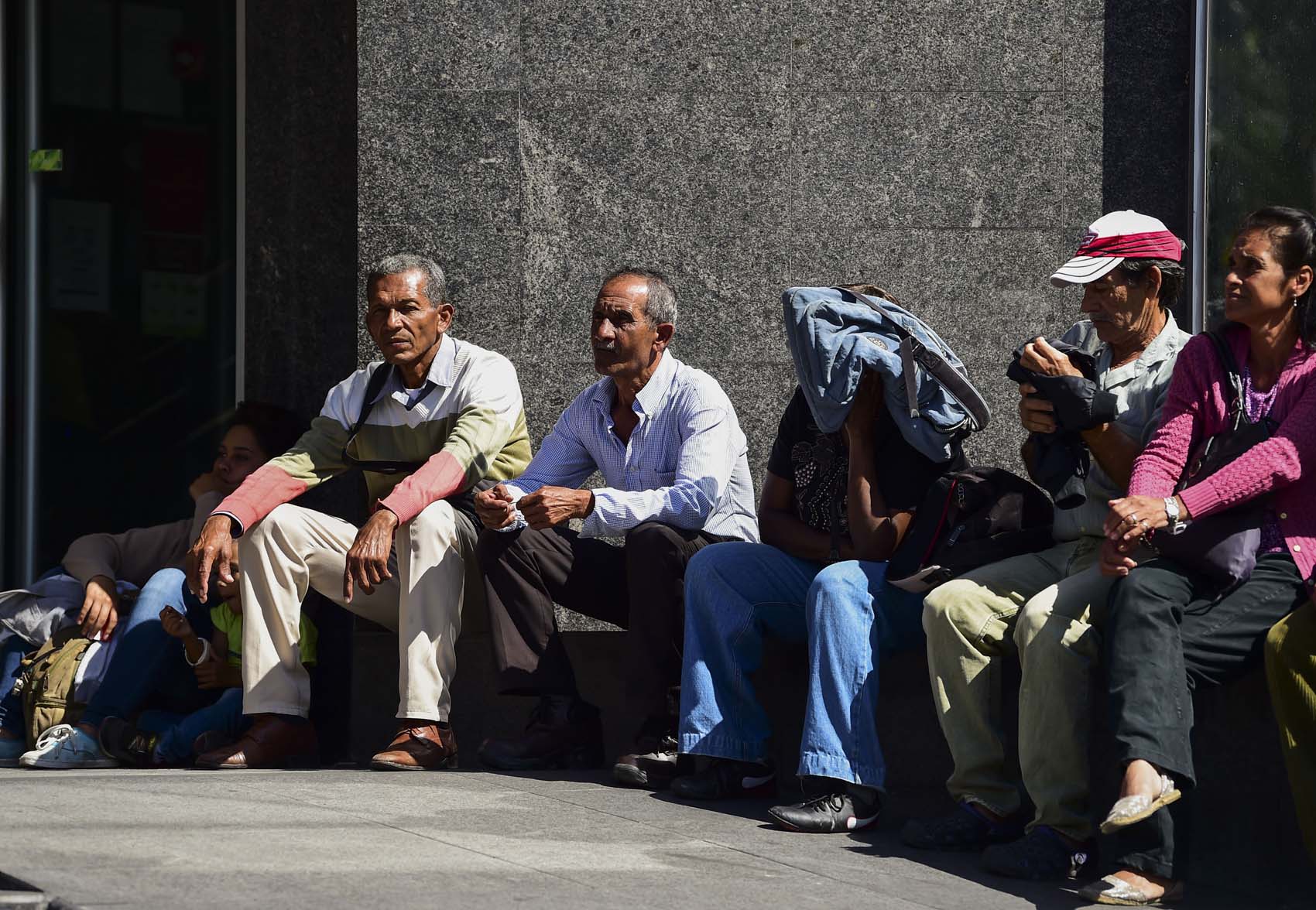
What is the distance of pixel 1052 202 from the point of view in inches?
254

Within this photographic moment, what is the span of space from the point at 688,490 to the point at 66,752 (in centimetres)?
229

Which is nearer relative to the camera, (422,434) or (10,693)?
(422,434)

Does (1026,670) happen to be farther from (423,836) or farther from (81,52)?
(81,52)

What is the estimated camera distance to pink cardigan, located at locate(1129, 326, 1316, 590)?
4.07 m

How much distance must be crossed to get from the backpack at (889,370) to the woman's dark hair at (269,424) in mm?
2333

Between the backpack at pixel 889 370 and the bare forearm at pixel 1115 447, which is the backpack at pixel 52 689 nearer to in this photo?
the backpack at pixel 889 370

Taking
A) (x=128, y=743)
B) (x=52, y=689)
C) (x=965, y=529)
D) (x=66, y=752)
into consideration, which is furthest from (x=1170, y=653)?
(x=52, y=689)

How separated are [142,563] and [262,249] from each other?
54.1 inches

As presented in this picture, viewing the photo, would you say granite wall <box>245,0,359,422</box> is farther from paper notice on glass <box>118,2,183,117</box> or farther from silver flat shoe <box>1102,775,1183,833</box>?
silver flat shoe <box>1102,775,1183,833</box>

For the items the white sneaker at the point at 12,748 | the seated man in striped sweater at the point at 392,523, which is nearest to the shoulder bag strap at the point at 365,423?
the seated man in striped sweater at the point at 392,523

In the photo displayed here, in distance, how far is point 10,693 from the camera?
6.17 meters

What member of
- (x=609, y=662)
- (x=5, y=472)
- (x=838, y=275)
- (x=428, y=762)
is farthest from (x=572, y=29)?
(x=5, y=472)

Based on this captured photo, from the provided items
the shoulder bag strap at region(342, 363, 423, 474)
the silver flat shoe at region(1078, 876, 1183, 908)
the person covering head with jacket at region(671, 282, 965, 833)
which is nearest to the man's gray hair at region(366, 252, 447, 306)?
the shoulder bag strap at region(342, 363, 423, 474)

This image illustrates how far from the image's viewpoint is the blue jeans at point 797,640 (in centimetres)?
448
